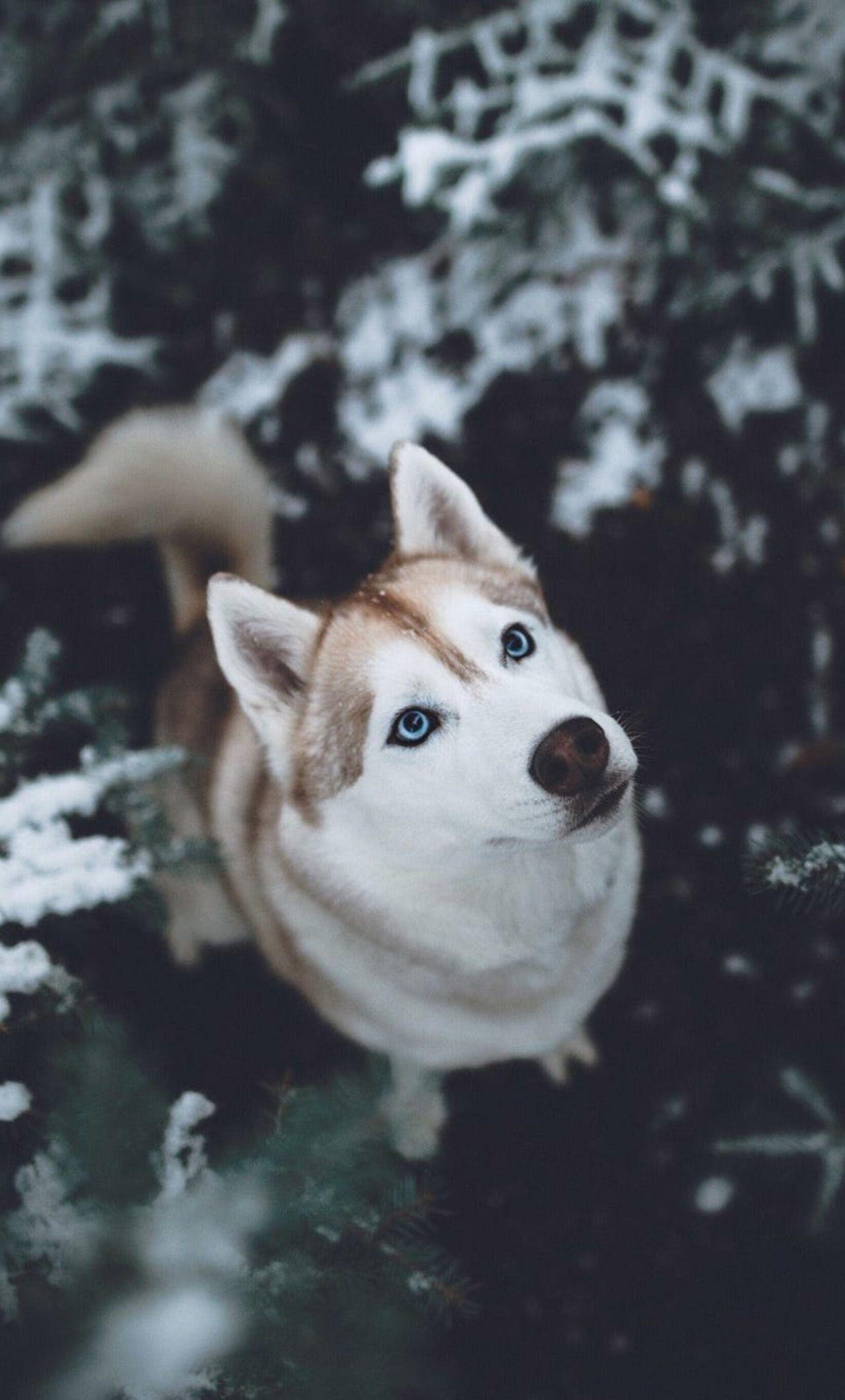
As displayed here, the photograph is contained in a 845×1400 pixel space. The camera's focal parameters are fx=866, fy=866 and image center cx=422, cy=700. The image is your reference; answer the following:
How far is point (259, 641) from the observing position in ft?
5.37

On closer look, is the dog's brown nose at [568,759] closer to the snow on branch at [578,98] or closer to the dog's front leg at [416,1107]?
the dog's front leg at [416,1107]

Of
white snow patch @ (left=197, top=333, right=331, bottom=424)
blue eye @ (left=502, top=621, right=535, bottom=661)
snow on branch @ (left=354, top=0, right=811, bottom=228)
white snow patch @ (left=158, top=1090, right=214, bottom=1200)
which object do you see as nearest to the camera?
white snow patch @ (left=158, top=1090, right=214, bottom=1200)

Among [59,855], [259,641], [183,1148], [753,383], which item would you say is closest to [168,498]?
[259,641]

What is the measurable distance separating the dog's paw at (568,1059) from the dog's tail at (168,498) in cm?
152

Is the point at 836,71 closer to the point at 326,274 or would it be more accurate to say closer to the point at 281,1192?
the point at 326,274

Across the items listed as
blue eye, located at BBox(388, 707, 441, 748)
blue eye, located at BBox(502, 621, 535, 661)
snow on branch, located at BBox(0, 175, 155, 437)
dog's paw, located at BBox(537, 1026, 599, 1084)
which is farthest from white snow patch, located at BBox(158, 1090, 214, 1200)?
snow on branch, located at BBox(0, 175, 155, 437)

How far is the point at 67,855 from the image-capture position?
1.45 m

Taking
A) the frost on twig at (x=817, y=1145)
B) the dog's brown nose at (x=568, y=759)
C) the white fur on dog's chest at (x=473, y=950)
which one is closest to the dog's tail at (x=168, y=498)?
the white fur on dog's chest at (x=473, y=950)

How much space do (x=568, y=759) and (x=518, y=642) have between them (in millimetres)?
363

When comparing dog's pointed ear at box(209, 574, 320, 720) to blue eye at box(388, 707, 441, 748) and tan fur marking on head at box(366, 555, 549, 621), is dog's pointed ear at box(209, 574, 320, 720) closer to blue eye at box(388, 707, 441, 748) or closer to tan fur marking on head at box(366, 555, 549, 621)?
tan fur marking on head at box(366, 555, 549, 621)

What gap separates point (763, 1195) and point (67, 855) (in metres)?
1.90

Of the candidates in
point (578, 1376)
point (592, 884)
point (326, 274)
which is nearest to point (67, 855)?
point (592, 884)

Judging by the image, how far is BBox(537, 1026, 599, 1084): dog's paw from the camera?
2.38 metres

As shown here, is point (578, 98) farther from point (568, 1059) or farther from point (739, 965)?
point (568, 1059)
